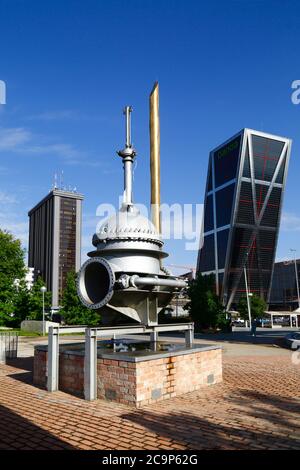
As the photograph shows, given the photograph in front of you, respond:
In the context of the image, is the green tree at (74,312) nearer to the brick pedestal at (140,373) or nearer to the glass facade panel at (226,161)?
the brick pedestal at (140,373)

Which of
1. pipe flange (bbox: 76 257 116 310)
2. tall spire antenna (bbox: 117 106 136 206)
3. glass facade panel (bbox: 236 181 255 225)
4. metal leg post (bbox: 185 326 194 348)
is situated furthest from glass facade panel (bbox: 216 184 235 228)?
pipe flange (bbox: 76 257 116 310)

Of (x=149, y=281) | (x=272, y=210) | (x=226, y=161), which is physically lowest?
(x=149, y=281)

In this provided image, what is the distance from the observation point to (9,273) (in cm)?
4469

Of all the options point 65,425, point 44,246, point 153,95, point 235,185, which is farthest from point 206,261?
point 65,425

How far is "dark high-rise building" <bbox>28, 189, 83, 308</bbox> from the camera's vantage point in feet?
488

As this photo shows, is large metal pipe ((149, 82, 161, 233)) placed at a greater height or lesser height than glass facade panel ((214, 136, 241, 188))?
lesser

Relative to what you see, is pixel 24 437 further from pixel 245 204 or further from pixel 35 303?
pixel 245 204

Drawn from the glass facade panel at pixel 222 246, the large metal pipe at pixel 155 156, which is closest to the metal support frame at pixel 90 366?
the large metal pipe at pixel 155 156

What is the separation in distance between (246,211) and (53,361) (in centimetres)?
10644

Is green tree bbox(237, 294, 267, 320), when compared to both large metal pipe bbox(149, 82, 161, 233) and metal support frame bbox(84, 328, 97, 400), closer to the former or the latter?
large metal pipe bbox(149, 82, 161, 233)

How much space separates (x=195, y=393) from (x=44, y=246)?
156477 mm

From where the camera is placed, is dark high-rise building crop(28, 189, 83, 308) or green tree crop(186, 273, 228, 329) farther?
dark high-rise building crop(28, 189, 83, 308)

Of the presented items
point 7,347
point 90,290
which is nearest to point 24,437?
point 90,290

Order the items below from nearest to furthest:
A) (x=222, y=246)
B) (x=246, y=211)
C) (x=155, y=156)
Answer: (x=155, y=156), (x=246, y=211), (x=222, y=246)
